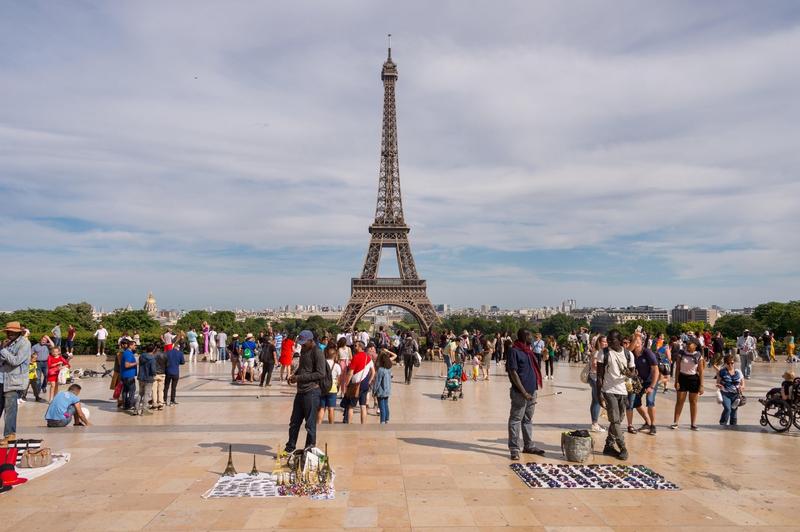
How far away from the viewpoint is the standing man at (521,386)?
28.8 ft

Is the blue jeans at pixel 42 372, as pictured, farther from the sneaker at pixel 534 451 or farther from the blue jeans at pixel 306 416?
the sneaker at pixel 534 451

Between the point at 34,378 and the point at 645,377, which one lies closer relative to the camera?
the point at 645,377

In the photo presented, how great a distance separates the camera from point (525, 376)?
8.86 meters

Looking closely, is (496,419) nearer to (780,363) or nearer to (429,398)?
(429,398)

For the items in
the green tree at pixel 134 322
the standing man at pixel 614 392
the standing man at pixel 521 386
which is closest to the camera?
the standing man at pixel 521 386

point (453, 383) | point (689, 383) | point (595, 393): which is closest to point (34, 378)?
point (453, 383)

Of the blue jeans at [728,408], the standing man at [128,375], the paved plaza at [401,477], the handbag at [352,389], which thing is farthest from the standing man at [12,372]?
the blue jeans at [728,408]

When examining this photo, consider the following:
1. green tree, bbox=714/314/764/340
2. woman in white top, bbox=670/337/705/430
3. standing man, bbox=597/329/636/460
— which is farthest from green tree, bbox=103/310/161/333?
green tree, bbox=714/314/764/340

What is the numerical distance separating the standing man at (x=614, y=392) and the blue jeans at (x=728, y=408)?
3.49 meters

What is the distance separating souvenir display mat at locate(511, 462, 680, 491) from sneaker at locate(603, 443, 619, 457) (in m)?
0.56

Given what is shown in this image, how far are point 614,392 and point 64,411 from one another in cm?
1015

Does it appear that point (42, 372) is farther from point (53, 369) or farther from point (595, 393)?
point (595, 393)

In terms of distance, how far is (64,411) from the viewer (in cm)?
1120

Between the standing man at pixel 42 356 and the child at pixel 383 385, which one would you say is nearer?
the child at pixel 383 385
